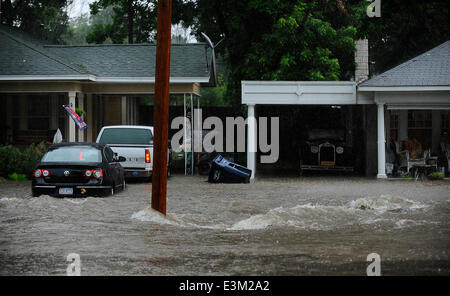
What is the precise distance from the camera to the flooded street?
27.0 feet

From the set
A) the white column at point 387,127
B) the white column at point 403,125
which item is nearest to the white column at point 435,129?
the white column at point 403,125

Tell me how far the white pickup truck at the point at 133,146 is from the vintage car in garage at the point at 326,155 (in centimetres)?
651

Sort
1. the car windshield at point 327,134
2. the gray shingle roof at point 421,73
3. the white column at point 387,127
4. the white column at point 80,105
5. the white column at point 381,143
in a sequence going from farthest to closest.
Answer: the car windshield at point 327,134 < the white column at point 387,127 < the white column at point 80,105 < the white column at point 381,143 < the gray shingle roof at point 421,73

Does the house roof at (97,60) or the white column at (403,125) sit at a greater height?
the house roof at (97,60)

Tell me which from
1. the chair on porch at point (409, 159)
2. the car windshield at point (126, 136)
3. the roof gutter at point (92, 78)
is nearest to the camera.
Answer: the car windshield at point (126, 136)

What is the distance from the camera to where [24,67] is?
23875mm

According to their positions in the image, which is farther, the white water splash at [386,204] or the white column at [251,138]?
the white column at [251,138]

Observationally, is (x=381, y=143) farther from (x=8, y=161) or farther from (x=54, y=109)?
(x=54, y=109)

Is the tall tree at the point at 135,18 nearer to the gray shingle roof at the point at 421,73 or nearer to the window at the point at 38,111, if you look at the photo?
the window at the point at 38,111

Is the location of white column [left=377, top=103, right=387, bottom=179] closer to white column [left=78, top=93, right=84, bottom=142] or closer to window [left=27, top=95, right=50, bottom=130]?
white column [left=78, top=93, right=84, bottom=142]

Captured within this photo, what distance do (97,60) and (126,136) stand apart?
7.50 meters

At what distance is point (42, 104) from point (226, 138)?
339 inches

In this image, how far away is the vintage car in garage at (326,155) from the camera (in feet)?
79.7

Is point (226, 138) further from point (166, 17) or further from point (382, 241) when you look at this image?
point (382, 241)
